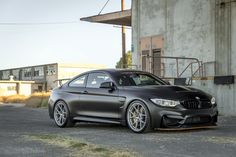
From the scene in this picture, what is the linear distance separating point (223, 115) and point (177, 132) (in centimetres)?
572

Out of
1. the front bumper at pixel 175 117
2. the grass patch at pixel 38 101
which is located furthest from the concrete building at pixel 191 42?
the front bumper at pixel 175 117

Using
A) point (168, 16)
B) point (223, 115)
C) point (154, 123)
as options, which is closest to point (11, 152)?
point (154, 123)

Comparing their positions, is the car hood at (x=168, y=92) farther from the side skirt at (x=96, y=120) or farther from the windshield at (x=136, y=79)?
the side skirt at (x=96, y=120)

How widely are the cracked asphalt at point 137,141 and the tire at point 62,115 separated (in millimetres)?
342

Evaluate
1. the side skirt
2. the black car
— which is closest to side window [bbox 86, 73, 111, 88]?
the black car

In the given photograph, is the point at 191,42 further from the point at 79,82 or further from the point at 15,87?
the point at 15,87

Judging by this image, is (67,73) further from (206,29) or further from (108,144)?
(108,144)

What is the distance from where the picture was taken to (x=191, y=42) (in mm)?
21078

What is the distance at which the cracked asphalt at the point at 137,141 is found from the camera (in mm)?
8063

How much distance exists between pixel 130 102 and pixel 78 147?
259cm

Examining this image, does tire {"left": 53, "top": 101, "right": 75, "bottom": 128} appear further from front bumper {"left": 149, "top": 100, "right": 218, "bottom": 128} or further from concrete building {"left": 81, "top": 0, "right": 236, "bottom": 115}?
concrete building {"left": 81, "top": 0, "right": 236, "bottom": 115}

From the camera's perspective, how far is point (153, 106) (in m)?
10.5

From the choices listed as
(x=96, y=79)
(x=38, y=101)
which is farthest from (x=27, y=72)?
(x=96, y=79)

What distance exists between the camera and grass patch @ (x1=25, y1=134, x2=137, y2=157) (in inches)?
309
